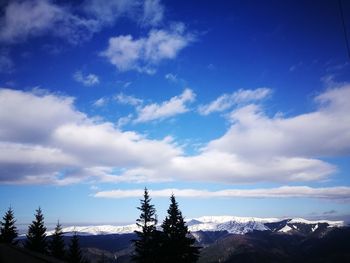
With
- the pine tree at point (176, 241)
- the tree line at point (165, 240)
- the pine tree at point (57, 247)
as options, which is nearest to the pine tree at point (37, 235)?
the pine tree at point (57, 247)

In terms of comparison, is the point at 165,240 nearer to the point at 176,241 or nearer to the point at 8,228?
the point at 176,241

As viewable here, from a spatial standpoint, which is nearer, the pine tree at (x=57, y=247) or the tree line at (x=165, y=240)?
the tree line at (x=165, y=240)

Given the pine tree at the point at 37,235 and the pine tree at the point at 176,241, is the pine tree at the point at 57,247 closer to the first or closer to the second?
the pine tree at the point at 37,235

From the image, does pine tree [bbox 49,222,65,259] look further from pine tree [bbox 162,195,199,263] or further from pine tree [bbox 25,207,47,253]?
pine tree [bbox 162,195,199,263]

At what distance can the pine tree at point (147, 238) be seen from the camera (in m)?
34.2

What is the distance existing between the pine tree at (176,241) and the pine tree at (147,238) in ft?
4.81

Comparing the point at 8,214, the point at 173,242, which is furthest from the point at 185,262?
the point at 8,214

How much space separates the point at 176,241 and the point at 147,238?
224 inches

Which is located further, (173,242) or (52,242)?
(52,242)

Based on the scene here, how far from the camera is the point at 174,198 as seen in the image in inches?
1403

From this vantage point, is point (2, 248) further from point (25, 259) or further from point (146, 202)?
point (146, 202)

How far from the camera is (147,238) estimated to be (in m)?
37.1

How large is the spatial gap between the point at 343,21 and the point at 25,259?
28048 mm

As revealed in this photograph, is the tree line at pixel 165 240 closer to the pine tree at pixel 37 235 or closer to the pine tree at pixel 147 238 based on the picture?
the pine tree at pixel 147 238
